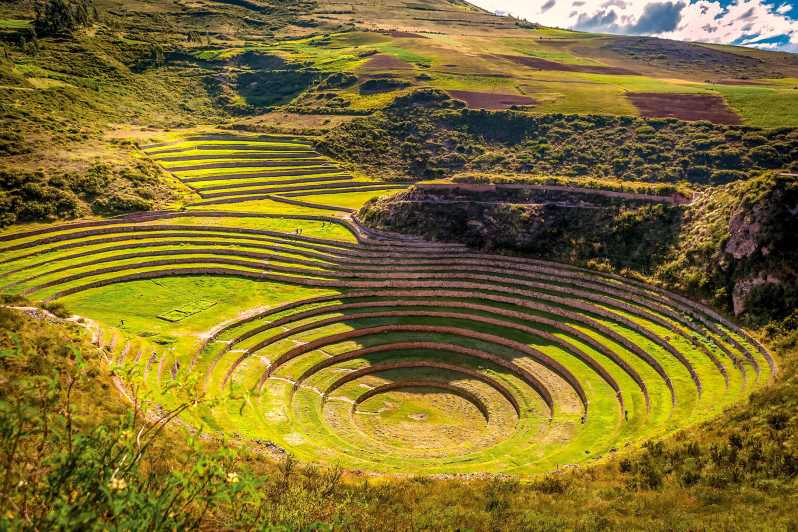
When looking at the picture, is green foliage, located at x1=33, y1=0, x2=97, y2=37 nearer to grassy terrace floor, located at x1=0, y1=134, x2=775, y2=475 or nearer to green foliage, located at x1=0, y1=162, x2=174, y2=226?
green foliage, located at x1=0, y1=162, x2=174, y2=226

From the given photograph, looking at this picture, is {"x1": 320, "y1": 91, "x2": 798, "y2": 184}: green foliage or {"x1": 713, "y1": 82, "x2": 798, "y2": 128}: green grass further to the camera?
{"x1": 713, "y1": 82, "x2": 798, "y2": 128}: green grass

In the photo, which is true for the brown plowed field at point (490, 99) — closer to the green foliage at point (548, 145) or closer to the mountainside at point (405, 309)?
the mountainside at point (405, 309)

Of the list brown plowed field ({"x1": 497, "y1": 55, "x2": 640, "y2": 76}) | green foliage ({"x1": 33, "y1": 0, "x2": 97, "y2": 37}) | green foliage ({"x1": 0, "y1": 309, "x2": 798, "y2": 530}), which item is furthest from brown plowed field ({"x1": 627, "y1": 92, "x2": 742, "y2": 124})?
green foliage ({"x1": 33, "y1": 0, "x2": 97, "y2": 37})

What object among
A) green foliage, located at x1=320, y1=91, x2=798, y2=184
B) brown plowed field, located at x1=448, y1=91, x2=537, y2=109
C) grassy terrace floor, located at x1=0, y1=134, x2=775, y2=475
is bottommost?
grassy terrace floor, located at x1=0, y1=134, x2=775, y2=475

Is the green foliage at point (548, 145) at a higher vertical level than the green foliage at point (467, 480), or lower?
higher

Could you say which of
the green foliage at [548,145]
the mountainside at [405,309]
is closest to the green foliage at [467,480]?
the mountainside at [405,309]

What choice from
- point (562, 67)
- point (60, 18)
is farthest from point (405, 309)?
point (60, 18)

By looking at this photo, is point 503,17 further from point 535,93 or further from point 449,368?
point 449,368

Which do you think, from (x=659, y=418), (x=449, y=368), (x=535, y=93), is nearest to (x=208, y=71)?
(x=535, y=93)

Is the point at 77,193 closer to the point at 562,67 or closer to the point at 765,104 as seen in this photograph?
the point at 765,104
